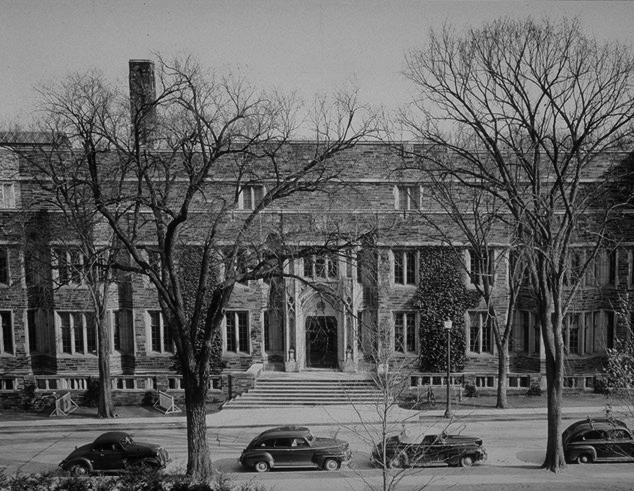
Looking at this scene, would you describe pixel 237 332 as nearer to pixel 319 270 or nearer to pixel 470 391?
pixel 319 270

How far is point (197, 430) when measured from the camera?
1462 centimetres

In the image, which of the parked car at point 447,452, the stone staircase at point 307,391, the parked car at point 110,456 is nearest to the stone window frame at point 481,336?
the stone staircase at point 307,391

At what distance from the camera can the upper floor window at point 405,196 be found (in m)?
28.8

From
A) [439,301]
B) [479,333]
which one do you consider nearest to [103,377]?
[439,301]

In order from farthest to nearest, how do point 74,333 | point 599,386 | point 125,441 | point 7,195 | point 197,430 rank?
1. point 7,195
2. point 74,333
3. point 599,386
4. point 125,441
5. point 197,430

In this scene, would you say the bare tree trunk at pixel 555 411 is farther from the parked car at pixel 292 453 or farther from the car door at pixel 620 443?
the parked car at pixel 292 453

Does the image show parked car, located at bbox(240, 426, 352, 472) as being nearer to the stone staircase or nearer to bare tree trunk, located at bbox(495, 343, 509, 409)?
the stone staircase

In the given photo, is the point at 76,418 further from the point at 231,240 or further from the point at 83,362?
the point at 231,240

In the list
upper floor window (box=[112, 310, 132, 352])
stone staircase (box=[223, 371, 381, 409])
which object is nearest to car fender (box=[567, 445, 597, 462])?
stone staircase (box=[223, 371, 381, 409])

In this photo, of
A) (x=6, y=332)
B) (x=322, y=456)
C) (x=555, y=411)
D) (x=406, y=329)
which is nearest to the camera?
(x=555, y=411)

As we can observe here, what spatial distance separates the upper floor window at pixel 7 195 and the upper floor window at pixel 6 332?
257 inches

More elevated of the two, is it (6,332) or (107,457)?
(6,332)

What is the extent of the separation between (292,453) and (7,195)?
24.2m

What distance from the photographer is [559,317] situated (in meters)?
15.1
